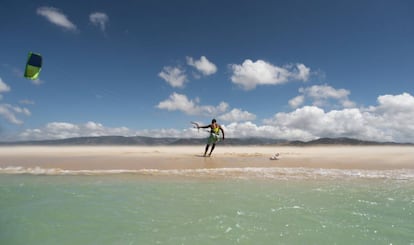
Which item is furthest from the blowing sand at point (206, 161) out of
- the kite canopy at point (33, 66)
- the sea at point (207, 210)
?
the kite canopy at point (33, 66)

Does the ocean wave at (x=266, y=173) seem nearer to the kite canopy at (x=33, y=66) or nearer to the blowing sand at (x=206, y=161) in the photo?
the blowing sand at (x=206, y=161)

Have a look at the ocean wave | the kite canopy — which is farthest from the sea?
the kite canopy

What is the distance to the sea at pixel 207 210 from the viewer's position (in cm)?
468

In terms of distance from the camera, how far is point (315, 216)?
574cm

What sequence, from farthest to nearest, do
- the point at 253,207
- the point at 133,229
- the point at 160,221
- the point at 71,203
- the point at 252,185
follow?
the point at 252,185 → the point at 71,203 → the point at 253,207 → the point at 160,221 → the point at 133,229

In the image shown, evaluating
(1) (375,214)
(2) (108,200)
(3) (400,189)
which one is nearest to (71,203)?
(2) (108,200)

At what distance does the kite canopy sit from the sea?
12.5ft

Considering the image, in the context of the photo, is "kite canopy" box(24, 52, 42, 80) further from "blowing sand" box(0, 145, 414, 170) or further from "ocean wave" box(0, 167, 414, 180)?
"blowing sand" box(0, 145, 414, 170)

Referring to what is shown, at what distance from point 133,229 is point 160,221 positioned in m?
0.57

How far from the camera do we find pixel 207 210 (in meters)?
6.19

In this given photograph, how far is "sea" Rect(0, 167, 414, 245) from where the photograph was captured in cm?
468

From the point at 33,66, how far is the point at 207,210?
8.89 m

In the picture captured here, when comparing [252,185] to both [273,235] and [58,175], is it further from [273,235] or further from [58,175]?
[58,175]

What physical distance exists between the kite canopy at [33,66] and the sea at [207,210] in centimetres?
380
